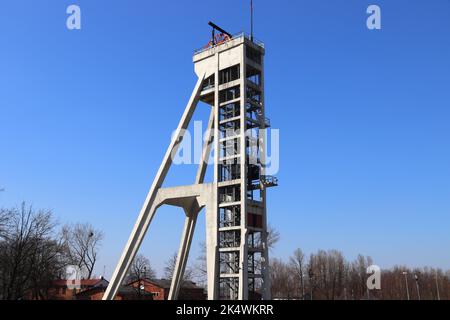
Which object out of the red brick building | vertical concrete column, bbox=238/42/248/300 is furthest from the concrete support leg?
the red brick building

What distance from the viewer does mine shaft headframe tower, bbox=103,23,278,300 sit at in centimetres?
3612

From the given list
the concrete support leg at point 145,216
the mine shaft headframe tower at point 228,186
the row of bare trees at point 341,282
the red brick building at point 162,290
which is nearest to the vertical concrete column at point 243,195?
the mine shaft headframe tower at point 228,186

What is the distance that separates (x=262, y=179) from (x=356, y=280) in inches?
3065

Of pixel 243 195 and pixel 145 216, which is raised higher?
pixel 243 195

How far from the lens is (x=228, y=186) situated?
37.6 metres

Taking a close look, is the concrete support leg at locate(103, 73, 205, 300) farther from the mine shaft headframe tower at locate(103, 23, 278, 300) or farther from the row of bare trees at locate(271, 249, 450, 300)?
the row of bare trees at locate(271, 249, 450, 300)

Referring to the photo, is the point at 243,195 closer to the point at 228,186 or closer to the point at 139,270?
the point at 228,186

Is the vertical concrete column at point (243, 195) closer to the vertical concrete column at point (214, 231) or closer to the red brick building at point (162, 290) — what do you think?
the vertical concrete column at point (214, 231)

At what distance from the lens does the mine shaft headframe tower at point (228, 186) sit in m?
36.1

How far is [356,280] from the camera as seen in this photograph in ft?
345

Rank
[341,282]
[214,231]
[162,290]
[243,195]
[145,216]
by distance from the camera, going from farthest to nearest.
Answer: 1. [341,282]
2. [162,290]
3. [145,216]
4. [214,231]
5. [243,195]

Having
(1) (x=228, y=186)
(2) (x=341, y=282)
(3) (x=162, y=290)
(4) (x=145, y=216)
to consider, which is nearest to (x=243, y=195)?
(1) (x=228, y=186)

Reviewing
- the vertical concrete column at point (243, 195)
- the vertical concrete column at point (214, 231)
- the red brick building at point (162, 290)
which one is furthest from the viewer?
the red brick building at point (162, 290)
